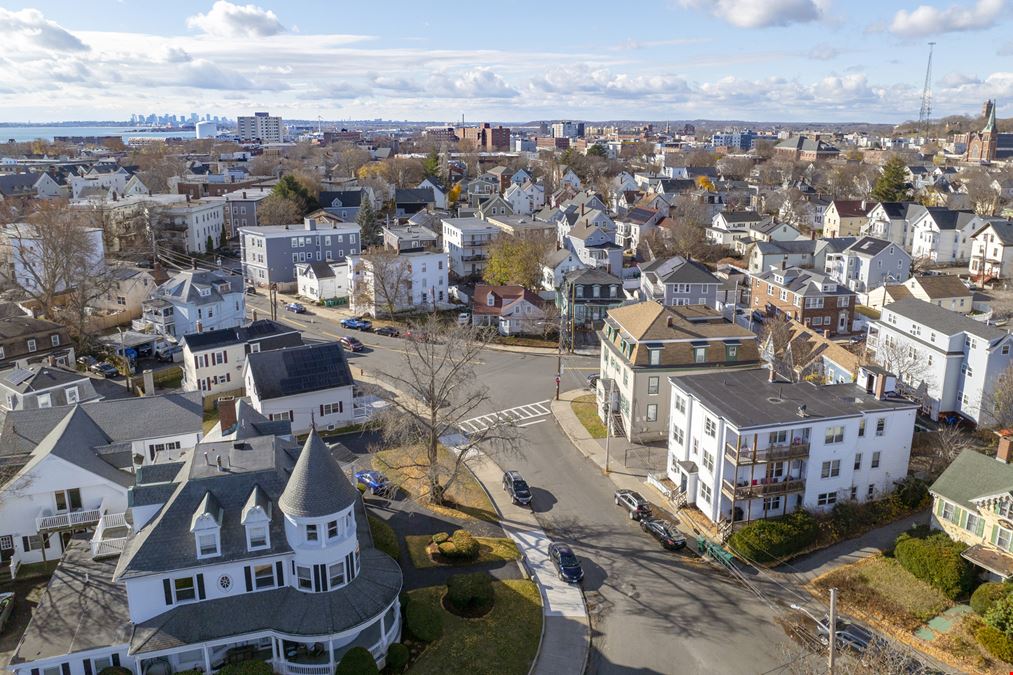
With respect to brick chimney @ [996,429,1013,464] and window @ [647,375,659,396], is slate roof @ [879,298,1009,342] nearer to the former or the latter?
brick chimney @ [996,429,1013,464]

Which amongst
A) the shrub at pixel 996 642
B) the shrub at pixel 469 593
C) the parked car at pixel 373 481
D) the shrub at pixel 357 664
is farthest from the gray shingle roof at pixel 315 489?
the shrub at pixel 996 642

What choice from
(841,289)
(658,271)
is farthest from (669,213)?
(841,289)

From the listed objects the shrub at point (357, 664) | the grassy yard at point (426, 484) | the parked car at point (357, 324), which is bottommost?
the grassy yard at point (426, 484)

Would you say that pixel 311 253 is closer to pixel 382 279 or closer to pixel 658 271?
pixel 382 279

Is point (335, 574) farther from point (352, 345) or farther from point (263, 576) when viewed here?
point (352, 345)

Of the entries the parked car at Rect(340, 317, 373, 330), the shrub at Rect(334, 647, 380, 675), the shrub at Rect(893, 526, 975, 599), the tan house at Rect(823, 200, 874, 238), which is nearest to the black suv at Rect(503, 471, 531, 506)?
the shrub at Rect(334, 647, 380, 675)

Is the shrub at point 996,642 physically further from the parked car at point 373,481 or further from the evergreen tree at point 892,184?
the evergreen tree at point 892,184
